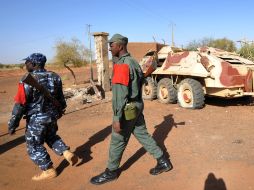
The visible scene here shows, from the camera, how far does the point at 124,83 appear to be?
4.02 metres

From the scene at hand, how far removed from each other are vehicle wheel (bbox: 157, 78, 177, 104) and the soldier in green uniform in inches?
225

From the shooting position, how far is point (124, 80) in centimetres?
402

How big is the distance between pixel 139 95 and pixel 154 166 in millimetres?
1232

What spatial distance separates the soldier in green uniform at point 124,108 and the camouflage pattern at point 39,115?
2.69 ft

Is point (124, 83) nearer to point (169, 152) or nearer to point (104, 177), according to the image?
point (104, 177)

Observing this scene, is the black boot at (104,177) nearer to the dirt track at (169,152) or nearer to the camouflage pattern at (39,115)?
the dirt track at (169,152)

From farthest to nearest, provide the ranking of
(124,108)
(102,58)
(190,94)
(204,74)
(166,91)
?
(102,58) → (166,91) → (190,94) → (204,74) → (124,108)

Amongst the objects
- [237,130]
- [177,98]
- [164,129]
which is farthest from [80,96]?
[237,130]

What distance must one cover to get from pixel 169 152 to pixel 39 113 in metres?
2.24

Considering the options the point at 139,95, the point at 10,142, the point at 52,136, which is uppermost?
the point at 139,95

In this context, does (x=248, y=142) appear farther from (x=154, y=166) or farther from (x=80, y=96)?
(x=80, y=96)

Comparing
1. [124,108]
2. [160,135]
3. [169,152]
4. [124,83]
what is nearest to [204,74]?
[160,135]

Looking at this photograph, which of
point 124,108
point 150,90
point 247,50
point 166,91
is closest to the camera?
point 124,108

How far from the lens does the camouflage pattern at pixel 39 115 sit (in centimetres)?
447
